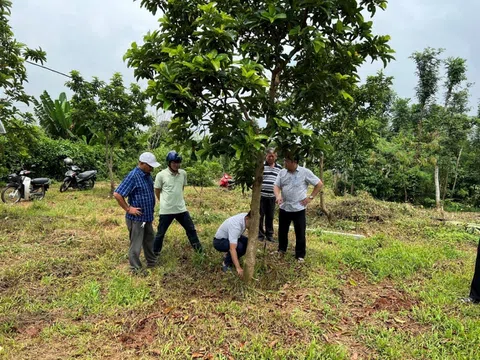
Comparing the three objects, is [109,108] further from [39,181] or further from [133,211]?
[133,211]

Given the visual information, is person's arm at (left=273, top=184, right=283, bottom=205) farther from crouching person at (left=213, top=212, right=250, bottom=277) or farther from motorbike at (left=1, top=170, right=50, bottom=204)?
motorbike at (left=1, top=170, right=50, bottom=204)

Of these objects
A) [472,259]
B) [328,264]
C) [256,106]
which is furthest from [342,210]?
[256,106]

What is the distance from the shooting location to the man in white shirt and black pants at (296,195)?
4.83 metres

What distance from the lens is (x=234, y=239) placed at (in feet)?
13.3

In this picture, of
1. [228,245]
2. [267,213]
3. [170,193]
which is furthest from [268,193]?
[170,193]

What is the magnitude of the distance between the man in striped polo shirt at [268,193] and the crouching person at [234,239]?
Answer: 1.61 metres

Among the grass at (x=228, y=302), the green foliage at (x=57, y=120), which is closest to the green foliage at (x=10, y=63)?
the grass at (x=228, y=302)

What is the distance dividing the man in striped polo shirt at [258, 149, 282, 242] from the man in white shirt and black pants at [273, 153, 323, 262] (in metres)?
0.83

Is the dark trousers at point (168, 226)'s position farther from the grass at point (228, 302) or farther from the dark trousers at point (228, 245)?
the dark trousers at point (228, 245)

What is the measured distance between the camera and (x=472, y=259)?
5.45 metres

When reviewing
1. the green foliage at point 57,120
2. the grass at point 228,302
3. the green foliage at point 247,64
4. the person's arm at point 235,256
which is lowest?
the grass at point 228,302

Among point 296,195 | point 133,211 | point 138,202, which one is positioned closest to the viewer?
point 133,211

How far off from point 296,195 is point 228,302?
1899mm

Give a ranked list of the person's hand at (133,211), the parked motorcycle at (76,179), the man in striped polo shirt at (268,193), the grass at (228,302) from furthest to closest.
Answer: the parked motorcycle at (76,179) < the man in striped polo shirt at (268,193) < the person's hand at (133,211) < the grass at (228,302)
